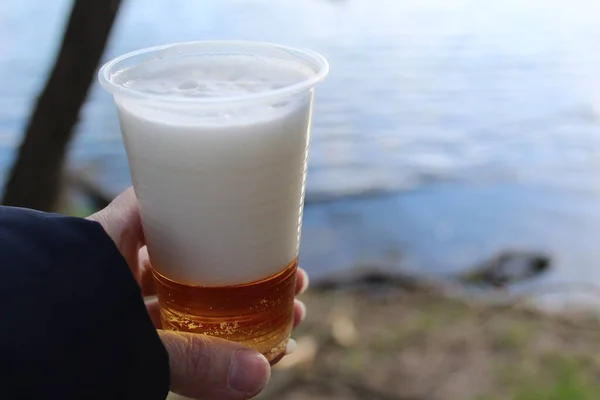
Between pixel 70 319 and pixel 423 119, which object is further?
pixel 423 119

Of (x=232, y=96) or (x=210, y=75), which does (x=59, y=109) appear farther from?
(x=232, y=96)

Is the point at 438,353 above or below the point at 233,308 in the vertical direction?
below

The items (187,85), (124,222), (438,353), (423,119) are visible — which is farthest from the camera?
(423,119)

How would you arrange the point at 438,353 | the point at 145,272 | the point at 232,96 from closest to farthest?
the point at 232,96, the point at 145,272, the point at 438,353

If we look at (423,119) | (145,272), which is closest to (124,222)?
(145,272)

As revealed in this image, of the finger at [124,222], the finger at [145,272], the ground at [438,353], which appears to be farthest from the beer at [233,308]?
the ground at [438,353]

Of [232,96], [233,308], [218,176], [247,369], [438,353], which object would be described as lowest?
[438,353]

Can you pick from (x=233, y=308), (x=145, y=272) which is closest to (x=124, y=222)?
(x=145, y=272)

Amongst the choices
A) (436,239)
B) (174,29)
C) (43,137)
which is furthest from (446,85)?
(43,137)
